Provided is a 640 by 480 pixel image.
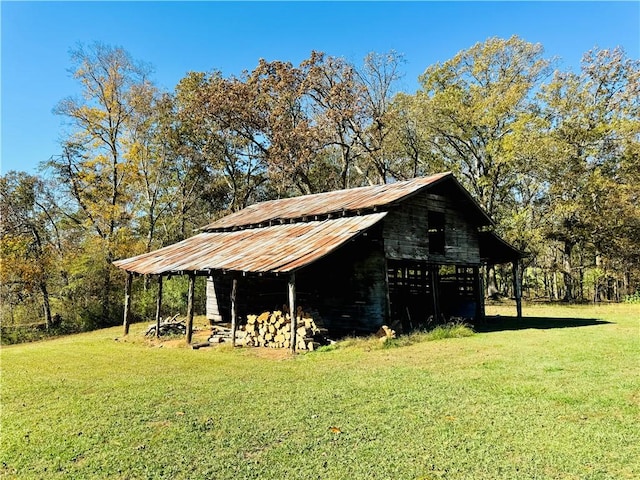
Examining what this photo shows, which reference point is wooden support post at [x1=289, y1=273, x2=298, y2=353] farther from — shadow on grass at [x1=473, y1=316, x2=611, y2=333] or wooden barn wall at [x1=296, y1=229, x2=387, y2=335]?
shadow on grass at [x1=473, y1=316, x2=611, y2=333]

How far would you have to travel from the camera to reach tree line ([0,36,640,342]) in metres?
26.3

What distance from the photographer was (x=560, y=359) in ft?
33.0

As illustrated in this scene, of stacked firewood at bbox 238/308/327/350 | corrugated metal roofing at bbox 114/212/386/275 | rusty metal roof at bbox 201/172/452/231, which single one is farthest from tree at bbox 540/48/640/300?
stacked firewood at bbox 238/308/327/350

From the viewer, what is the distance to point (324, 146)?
3044cm

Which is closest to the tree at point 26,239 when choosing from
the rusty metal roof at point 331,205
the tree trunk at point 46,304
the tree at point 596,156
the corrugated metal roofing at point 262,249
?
the tree trunk at point 46,304

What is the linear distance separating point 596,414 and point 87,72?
3053 centimetres

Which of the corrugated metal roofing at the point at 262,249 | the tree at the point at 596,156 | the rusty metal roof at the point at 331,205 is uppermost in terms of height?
the tree at the point at 596,156

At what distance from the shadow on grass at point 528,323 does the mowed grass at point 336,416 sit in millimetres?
4838

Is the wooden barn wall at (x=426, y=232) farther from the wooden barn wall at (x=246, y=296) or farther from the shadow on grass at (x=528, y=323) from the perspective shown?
the wooden barn wall at (x=246, y=296)

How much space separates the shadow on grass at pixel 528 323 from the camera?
16547mm

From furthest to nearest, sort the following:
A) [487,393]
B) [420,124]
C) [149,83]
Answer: [420,124]
[149,83]
[487,393]

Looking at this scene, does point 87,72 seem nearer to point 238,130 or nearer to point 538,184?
point 238,130

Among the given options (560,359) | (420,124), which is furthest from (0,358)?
(420,124)

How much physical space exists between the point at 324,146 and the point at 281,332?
19058 millimetres
